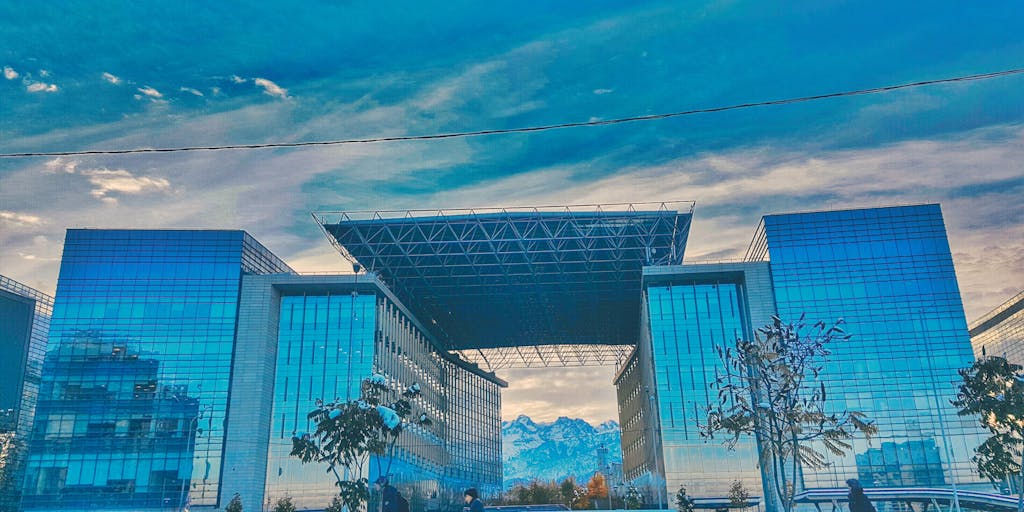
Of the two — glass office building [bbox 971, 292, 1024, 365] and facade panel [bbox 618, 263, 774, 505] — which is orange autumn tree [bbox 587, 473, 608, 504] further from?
glass office building [bbox 971, 292, 1024, 365]

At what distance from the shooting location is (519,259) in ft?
295

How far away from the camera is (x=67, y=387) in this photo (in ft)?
231

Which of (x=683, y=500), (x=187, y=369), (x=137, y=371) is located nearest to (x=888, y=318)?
(x=683, y=500)

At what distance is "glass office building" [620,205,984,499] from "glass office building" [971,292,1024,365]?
44368 millimetres

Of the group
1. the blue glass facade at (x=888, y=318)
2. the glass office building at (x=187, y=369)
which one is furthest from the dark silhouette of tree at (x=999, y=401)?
the glass office building at (x=187, y=369)

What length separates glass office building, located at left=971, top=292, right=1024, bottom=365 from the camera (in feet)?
350

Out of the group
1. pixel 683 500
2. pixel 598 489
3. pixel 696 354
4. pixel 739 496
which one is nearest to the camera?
pixel 683 500

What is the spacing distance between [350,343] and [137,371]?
1979 centimetres

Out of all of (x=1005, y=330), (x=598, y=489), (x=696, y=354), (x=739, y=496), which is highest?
(x=1005, y=330)

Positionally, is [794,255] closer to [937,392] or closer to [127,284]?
[937,392]

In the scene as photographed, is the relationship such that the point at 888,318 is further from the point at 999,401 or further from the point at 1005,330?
the point at 1005,330

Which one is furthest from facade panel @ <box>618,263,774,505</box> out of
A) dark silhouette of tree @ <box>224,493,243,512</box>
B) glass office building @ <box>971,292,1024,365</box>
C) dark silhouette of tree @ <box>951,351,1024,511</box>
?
glass office building @ <box>971,292,1024,365</box>

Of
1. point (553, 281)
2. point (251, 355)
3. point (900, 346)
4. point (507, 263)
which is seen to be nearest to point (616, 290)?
point (553, 281)

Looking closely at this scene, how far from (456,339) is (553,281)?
112 ft
